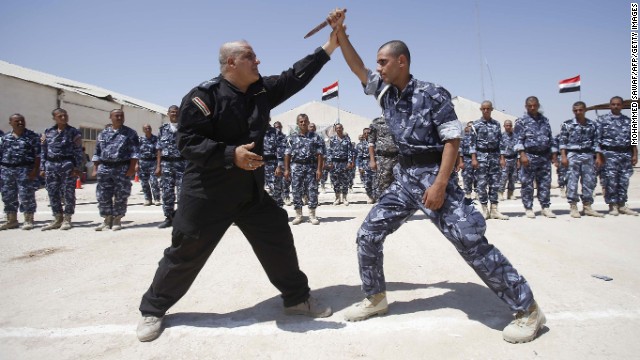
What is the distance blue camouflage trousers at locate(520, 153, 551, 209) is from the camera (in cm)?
719

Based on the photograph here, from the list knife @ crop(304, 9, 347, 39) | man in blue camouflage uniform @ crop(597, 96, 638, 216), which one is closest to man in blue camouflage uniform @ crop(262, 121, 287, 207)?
knife @ crop(304, 9, 347, 39)

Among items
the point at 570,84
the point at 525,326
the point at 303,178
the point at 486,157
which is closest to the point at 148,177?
the point at 303,178

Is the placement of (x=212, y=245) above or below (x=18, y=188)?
below

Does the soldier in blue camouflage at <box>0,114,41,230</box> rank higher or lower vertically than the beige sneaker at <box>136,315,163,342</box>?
higher

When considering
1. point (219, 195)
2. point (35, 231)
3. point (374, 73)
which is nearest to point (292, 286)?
point (219, 195)

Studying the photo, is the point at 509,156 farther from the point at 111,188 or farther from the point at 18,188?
the point at 18,188

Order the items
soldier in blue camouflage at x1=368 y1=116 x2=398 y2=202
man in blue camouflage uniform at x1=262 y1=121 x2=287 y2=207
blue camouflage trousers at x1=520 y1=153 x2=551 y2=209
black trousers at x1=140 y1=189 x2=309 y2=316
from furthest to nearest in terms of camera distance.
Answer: man in blue camouflage uniform at x1=262 y1=121 x2=287 y2=207
blue camouflage trousers at x1=520 y1=153 x2=551 y2=209
soldier in blue camouflage at x1=368 y1=116 x2=398 y2=202
black trousers at x1=140 y1=189 x2=309 y2=316

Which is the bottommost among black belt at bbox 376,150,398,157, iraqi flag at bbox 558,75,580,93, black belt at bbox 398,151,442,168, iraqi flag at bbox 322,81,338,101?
black belt at bbox 398,151,442,168

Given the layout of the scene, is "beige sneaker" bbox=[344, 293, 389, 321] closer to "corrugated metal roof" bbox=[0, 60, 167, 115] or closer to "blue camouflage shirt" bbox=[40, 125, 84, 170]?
"blue camouflage shirt" bbox=[40, 125, 84, 170]

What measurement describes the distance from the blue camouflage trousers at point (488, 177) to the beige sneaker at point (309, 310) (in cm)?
552

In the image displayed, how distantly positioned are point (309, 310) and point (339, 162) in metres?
8.11

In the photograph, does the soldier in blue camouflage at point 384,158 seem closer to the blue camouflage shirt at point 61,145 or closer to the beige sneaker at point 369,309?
the beige sneaker at point 369,309

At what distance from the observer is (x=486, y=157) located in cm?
768

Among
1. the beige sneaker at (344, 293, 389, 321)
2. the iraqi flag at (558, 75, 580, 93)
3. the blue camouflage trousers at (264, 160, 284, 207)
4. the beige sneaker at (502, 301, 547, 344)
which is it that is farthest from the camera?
the iraqi flag at (558, 75, 580, 93)
